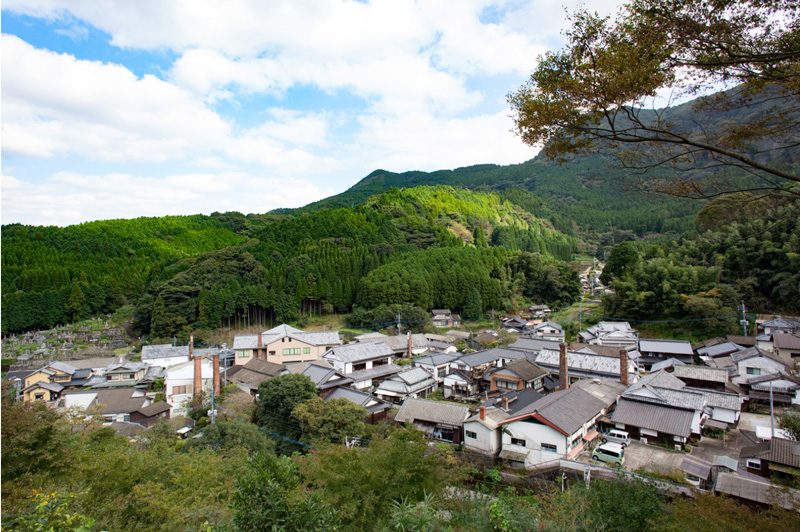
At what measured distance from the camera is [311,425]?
12.5m

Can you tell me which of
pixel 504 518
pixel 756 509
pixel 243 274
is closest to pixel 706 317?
pixel 756 509

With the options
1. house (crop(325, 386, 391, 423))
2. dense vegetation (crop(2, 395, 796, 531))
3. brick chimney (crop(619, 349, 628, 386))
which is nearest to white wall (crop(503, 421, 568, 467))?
dense vegetation (crop(2, 395, 796, 531))

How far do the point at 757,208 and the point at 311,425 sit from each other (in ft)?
38.9

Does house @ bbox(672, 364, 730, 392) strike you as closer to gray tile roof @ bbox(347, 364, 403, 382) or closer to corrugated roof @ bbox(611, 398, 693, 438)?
corrugated roof @ bbox(611, 398, 693, 438)

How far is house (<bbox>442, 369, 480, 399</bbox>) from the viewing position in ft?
61.9

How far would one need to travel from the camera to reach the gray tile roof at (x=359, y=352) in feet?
73.4

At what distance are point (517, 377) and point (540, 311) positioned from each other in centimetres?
1814

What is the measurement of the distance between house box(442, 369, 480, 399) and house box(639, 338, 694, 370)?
1035 centimetres

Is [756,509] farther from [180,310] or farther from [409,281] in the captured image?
[180,310]

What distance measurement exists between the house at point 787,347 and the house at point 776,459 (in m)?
11.8

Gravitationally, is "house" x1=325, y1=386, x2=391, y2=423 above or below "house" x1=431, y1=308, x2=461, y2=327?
below

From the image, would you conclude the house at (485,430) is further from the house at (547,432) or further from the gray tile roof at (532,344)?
the gray tile roof at (532,344)

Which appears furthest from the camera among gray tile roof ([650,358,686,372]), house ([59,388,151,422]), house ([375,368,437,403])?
gray tile roof ([650,358,686,372])

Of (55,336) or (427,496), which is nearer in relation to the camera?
(427,496)
